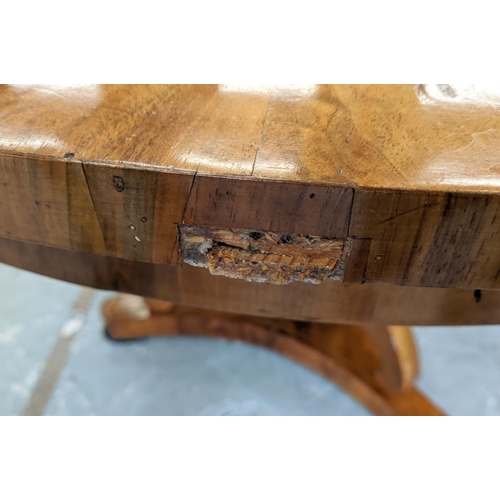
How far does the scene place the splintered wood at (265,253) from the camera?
411 millimetres

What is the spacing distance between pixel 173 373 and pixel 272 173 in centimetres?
64

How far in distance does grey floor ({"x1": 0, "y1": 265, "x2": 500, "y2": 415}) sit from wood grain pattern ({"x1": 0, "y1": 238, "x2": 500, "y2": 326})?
1.31 ft

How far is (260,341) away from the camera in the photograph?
951 mm

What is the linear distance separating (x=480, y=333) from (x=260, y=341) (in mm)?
473

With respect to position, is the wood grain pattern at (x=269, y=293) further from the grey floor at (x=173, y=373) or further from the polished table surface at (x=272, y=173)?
the grey floor at (x=173, y=373)

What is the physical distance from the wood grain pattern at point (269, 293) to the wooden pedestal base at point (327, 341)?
1.03 ft

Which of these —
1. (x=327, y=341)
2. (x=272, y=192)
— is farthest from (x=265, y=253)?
(x=327, y=341)

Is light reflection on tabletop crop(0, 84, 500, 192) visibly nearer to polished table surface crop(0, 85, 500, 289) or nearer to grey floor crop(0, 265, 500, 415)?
polished table surface crop(0, 85, 500, 289)

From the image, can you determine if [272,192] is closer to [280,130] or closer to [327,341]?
[280,130]

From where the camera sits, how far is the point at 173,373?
0.92 m

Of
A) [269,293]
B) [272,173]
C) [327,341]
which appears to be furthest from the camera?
[327,341]

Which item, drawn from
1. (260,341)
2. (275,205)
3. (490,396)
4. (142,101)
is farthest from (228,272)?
(490,396)

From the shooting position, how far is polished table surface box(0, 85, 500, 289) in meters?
0.38
